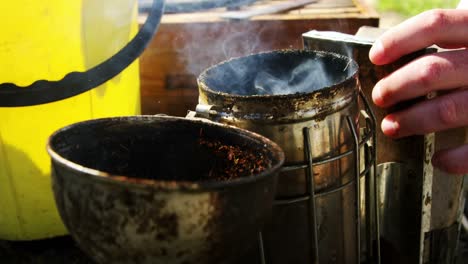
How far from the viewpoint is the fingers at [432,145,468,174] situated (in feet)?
4.22

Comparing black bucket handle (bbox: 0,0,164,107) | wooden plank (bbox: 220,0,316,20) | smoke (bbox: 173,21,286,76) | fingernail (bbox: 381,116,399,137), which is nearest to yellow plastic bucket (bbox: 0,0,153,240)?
black bucket handle (bbox: 0,0,164,107)

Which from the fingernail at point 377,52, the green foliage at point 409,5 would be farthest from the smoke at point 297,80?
the green foliage at point 409,5

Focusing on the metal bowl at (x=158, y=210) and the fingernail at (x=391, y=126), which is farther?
the fingernail at (x=391, y=126)

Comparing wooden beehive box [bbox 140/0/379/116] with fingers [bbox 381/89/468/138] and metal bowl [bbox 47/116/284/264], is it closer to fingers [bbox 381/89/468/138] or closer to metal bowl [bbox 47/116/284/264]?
fingers [bbox 381/89/468/138]

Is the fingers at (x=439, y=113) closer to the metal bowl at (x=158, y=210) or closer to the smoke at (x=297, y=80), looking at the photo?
the smoke at (x=297, y=80)

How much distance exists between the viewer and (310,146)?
1.10 meters

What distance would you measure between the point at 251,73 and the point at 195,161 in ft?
1.48

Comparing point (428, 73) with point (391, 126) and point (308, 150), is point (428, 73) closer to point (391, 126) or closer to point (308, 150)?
point (391, 126)

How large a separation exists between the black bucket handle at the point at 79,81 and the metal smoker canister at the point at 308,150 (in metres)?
0.33

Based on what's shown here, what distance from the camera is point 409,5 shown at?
18.0ft

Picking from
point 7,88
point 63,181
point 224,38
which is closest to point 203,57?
point 224,38

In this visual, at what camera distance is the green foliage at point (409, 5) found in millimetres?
5305

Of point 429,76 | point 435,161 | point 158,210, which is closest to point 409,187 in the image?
point 435,161

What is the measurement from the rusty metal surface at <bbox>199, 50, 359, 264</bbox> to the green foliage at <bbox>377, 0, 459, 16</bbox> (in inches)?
176
